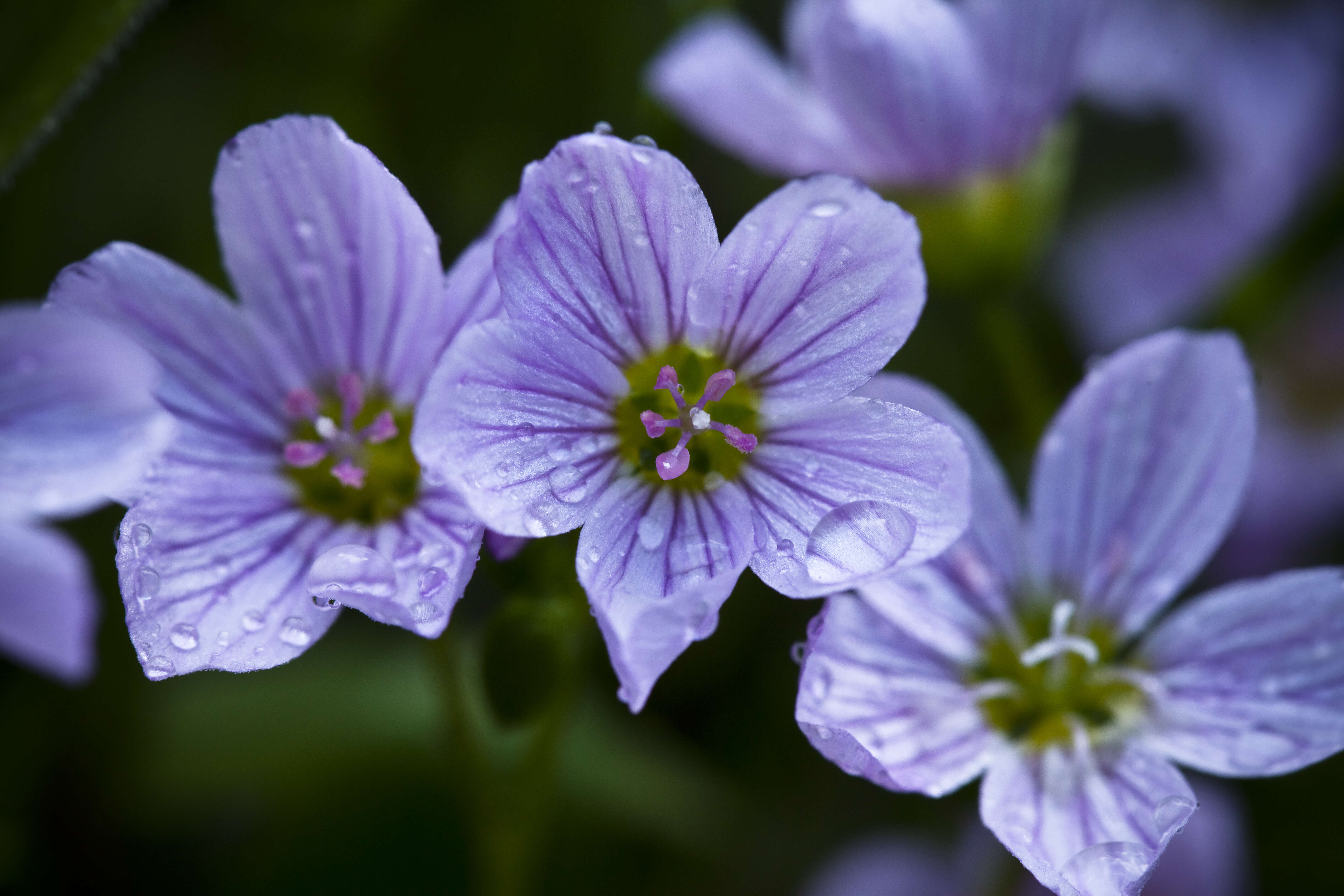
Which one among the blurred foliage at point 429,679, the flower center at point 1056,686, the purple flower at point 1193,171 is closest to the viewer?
the flower center at point 1056,686

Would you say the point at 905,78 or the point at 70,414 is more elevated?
the point at 905,78

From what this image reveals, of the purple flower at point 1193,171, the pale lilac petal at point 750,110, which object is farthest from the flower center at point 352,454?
the purple flower at point 1193,171

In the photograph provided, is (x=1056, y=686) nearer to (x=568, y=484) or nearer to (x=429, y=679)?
(x=568, y=484)

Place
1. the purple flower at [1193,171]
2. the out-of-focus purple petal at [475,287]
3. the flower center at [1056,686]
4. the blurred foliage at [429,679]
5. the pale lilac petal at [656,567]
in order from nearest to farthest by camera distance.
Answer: the pale lilac petal at [656,567] → the out-of-focus purple petal at [475,287] → the flower center at [1056,686] → the blurred foliage at [429,679] → the purple flower at [1193,171]

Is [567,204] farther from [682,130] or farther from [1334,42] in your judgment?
[1334,42]

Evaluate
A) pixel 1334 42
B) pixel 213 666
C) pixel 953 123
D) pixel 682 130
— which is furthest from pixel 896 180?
pixel 1334 42

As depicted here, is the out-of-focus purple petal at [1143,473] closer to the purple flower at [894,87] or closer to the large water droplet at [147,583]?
the purple flower at [894,87]

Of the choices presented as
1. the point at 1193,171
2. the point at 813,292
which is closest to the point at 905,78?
the point at 813,292
